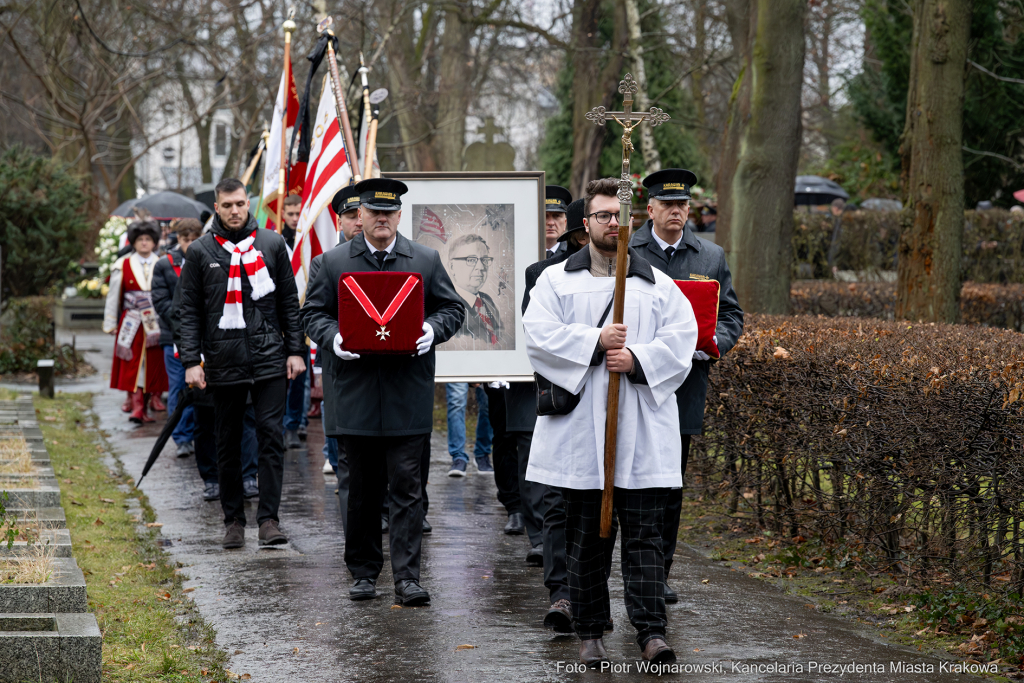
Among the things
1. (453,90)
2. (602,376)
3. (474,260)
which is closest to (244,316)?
(474,260)

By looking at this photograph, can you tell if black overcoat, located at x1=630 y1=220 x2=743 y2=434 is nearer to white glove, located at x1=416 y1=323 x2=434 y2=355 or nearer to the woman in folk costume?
white glove, located at x1=416 y1=323 x2=434 y2=355

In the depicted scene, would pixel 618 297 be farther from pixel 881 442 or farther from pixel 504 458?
pixel 504 458

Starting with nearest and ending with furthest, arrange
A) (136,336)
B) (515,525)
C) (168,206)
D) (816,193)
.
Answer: (515,525) → (136,336) → (168,206) → (816,193)

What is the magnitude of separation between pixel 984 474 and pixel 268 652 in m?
3.21

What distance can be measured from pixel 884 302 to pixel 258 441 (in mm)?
9693

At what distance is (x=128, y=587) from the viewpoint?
6098mm

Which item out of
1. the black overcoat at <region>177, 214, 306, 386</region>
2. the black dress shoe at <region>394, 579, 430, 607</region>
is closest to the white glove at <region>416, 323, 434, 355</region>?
the black dress shoe at <region>394, 579, 430, 607</region>

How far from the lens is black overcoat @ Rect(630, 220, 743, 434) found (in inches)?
223

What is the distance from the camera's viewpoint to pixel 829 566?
21.5ft

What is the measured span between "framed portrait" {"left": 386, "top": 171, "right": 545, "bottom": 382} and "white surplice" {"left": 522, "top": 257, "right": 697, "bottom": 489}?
2.03 metres

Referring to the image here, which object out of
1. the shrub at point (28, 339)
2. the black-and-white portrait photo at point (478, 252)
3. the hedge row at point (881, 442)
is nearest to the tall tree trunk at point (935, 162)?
the hedge row at point (881, 442)

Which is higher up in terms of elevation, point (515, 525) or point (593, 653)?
point (593, 653)

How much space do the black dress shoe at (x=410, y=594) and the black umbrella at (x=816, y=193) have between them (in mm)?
20325

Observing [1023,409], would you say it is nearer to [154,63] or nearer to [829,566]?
[829,566]
